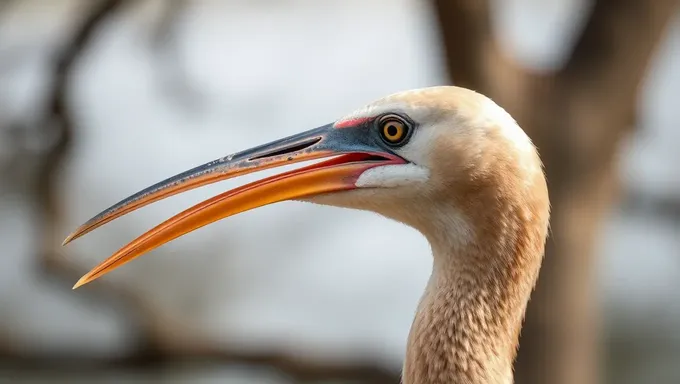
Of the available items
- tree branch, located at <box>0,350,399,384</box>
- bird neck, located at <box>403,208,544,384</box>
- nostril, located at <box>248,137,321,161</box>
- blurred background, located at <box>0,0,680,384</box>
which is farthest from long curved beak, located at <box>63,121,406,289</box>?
blurred background, located at <box>0,0,680,384</box>

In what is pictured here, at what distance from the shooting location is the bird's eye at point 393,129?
1301mm

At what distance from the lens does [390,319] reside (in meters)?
5.17

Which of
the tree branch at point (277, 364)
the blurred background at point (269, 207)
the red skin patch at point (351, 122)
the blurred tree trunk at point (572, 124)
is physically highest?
the blurred background at point (269, 207)

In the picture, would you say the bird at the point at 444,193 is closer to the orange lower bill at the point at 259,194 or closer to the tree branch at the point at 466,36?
the orange lower bill at the point at 259,194

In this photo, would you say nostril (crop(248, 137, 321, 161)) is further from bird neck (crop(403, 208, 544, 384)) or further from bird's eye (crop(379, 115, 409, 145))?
bird neck (crop(403, 208, 544, 384))

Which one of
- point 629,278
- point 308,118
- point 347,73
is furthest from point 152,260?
point 629,278

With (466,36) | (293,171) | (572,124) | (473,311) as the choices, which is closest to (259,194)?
(293,171)

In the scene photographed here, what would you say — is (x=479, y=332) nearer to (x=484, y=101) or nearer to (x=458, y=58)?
(x=484, y=101)

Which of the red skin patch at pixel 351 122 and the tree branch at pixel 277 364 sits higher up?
the tree branch at pixel 277 364

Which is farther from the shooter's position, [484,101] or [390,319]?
[390,319]

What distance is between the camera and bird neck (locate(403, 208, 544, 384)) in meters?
1.29

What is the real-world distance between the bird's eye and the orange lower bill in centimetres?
3

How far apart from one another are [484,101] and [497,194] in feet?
0.37

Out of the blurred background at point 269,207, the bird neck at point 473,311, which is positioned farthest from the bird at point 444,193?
the blurred background at point 269,207
